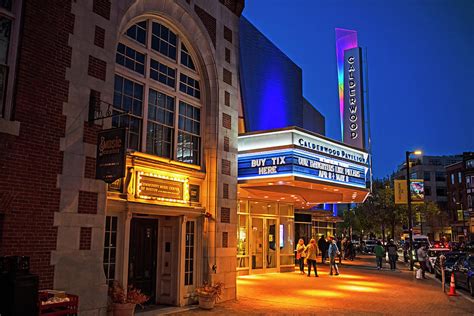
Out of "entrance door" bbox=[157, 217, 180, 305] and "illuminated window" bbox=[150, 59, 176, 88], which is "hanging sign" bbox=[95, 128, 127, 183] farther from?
"entrance door" bbox=[157, 217, 180, 305]

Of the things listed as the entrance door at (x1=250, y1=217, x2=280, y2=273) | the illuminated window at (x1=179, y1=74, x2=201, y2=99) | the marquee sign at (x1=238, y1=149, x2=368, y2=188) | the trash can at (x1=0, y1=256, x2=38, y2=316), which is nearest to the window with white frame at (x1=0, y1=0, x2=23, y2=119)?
the trash can at (x1=0, y1=256, x2=38, y2=316)

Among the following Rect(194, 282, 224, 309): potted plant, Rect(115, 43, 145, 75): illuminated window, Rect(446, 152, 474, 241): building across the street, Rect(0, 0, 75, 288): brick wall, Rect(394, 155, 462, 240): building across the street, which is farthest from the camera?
Rect(394, 155, 462, 240): building across the street

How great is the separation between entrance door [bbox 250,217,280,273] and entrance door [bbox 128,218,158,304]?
10.0 meters

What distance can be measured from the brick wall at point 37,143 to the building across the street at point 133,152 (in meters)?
0.02

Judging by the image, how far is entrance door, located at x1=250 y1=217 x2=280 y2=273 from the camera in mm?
22609

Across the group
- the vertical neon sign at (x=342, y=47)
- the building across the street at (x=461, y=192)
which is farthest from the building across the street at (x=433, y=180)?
the vertical neon sign at (x=342, y=47)

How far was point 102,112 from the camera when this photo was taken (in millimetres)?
9852

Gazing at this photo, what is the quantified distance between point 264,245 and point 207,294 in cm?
1098

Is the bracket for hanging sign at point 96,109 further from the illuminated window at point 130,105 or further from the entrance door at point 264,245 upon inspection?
the entrance door at point 264,245

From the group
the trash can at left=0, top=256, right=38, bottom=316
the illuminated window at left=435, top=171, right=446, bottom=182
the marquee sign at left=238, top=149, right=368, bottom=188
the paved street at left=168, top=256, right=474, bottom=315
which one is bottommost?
the paved street at left=168, top=256, right=474, bottom=315

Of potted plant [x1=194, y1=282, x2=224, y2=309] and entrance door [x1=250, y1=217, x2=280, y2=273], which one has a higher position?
entrance door [x1=250, y1=217, x2=280, y2=273]

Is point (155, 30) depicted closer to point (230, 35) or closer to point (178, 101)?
point (178, 101)

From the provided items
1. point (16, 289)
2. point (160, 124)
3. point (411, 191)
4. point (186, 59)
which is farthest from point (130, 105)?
point (411, 191)

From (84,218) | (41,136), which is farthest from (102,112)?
(84,218)
